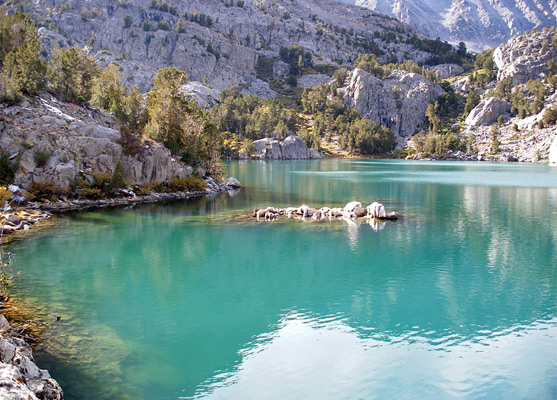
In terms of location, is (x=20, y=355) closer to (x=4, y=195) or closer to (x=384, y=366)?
(x=384, y=366)

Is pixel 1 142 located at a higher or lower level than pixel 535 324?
higher

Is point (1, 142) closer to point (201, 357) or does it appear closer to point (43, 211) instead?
point (43, 211)

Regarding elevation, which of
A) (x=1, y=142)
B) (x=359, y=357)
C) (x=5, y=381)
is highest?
(x=1, y=142)

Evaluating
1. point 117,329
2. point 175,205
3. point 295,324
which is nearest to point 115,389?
point 117,329

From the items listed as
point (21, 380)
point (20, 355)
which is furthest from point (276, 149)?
point (21, 380)

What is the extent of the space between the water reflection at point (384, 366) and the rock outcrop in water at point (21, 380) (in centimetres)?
472

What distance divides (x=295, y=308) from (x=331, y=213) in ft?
92.4

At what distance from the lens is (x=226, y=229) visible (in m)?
43.1

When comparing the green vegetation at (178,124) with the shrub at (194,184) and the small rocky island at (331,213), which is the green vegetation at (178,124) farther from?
the small rocky island at (331,213)

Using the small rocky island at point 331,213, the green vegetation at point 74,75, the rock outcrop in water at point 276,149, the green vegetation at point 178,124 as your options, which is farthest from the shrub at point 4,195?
the rock outcrop in water at point 276,149

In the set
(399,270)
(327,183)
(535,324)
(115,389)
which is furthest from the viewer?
(327,183)

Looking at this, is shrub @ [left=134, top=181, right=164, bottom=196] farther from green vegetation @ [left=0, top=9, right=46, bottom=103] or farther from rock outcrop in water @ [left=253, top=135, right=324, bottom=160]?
rock outcrop in water @ [left=253, top=135, right=324, bottom=160]

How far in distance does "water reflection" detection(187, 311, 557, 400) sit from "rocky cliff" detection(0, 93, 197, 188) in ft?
147

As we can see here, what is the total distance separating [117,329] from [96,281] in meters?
8.31
